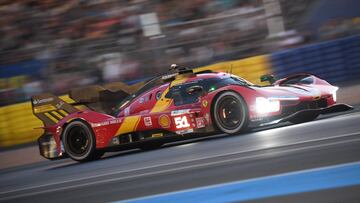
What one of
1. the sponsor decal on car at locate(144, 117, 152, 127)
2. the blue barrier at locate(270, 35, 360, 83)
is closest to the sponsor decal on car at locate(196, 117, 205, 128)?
the sponsor decal on car at locate(144, 117, 152, 127)

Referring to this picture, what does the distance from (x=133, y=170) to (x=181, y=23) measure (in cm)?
770

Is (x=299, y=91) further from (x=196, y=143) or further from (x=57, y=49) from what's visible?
(x=57, y=49)

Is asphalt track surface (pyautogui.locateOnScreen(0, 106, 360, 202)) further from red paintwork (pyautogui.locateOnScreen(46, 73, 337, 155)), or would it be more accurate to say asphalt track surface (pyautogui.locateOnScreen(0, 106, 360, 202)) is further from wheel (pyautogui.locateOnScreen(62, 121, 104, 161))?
red paintwork (pyautogui.locateOnScreen(46, 73, 337, 155))

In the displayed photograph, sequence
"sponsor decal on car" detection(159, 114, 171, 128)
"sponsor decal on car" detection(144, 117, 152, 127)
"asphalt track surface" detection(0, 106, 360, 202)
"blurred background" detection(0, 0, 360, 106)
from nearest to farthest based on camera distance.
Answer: "asphalt track surface" detection(0, 106, 360, 202)
"sponsor decal on car" detection(159, 114, 171, 128)
"sponsor decal on car" detection(144, 117, 152, 127)
"blurred background" detection(0, 0, 360, 106)

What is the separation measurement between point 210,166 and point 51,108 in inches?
155

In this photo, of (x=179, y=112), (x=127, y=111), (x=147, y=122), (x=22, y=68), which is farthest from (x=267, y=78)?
(x=22, y=68)

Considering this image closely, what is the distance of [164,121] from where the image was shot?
7930 mm

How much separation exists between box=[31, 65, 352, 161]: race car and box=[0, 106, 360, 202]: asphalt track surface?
0.22 m

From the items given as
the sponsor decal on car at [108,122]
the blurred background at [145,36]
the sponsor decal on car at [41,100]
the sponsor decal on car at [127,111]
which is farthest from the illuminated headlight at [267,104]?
the blurred background at [145,36]

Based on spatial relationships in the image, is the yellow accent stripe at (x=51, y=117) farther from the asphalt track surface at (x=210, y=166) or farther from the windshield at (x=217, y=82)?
the windshield at (x=217, y=82)

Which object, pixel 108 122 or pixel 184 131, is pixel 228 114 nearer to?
pixel 184 131

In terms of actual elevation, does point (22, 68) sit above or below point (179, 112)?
above

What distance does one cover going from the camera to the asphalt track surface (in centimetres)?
496

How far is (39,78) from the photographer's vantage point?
1385 centimetres
